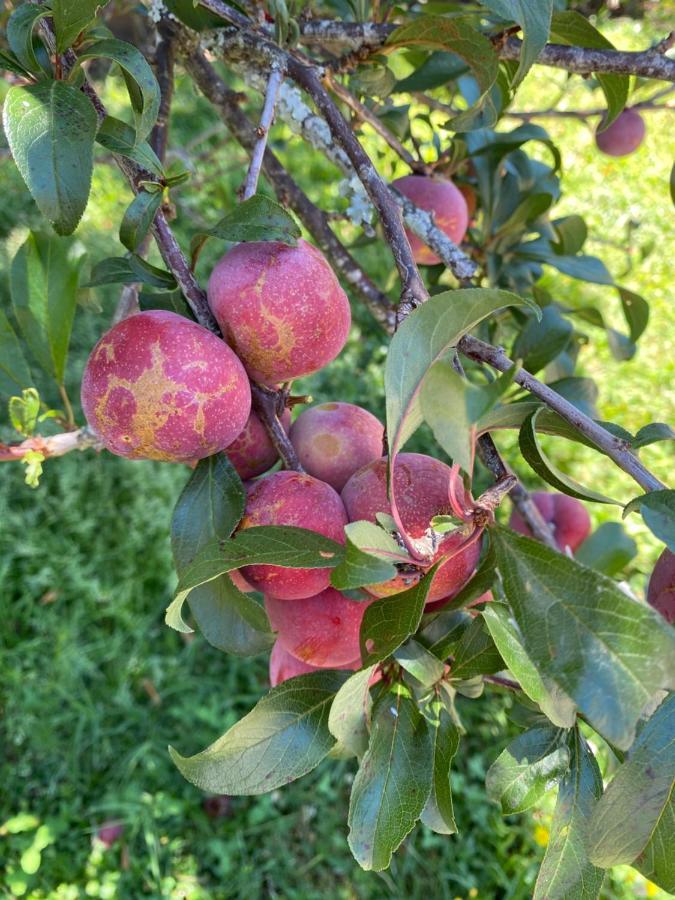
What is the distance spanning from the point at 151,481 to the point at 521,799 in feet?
5.77

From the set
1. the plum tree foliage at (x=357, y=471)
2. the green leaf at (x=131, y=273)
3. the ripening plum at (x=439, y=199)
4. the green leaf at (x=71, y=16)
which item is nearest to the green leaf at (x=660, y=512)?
the plum tree foliage at (x=357, y=471)

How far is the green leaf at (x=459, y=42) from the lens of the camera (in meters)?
0.82

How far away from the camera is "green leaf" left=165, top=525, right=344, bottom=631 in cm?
60

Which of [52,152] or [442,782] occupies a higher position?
[52,152]

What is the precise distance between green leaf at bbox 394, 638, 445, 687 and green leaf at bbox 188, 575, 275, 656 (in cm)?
13

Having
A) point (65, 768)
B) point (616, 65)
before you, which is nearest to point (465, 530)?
point (616, 65)

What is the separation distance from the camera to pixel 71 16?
61cm

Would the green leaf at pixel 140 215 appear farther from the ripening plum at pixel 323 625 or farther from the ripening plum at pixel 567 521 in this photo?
the ripening plum at pixel 567 521

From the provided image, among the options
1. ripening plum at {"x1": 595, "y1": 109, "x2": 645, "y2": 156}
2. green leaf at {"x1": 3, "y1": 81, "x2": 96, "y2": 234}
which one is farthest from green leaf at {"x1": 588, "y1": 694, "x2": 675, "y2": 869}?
ripening plum at {"x1": 595, "y1": 109, "x2": 645, "y2": 156}

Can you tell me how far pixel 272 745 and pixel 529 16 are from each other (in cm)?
71

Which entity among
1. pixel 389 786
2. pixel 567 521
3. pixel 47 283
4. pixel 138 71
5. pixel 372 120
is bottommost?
pixel 567 521

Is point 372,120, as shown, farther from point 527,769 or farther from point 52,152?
point 527,769

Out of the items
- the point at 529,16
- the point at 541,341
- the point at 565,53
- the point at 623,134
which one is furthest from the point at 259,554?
the point at 623,134

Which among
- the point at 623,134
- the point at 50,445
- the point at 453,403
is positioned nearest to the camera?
the point at 453,403
